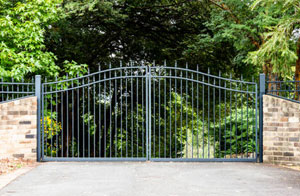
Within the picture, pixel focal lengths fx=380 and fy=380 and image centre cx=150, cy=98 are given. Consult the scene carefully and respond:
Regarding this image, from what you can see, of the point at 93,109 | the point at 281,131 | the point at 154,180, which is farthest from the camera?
the point at 93,109

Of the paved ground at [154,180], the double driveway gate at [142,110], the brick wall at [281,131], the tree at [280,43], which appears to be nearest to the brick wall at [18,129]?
the double driveway gate at [142,110]

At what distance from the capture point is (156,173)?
7551 millimetres

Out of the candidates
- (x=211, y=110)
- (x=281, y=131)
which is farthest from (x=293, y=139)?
(x=211, y=110)

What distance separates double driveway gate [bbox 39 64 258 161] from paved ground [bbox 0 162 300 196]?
1.73 ft

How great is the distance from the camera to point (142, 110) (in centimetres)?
888

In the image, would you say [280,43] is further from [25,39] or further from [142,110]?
[25,39]

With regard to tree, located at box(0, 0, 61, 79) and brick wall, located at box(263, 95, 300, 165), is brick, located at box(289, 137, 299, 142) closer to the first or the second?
brick wall, located at box(263, 95, 300, 165)

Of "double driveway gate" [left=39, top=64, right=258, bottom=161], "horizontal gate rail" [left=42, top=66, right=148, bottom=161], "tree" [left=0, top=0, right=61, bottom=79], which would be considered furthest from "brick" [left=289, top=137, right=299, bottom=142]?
"tree" [left=0, top=0, right=61, bottom=79]

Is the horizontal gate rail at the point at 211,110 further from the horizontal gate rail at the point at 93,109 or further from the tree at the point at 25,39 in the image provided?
the tree at the point at 25,39

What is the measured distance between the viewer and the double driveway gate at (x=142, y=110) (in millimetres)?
8953

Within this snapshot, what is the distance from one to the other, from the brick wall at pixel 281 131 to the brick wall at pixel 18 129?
5486 mm

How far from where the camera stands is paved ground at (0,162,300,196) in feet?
19.6

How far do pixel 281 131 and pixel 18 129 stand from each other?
6130mm

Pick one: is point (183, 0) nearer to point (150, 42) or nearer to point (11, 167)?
point (150, 42)
